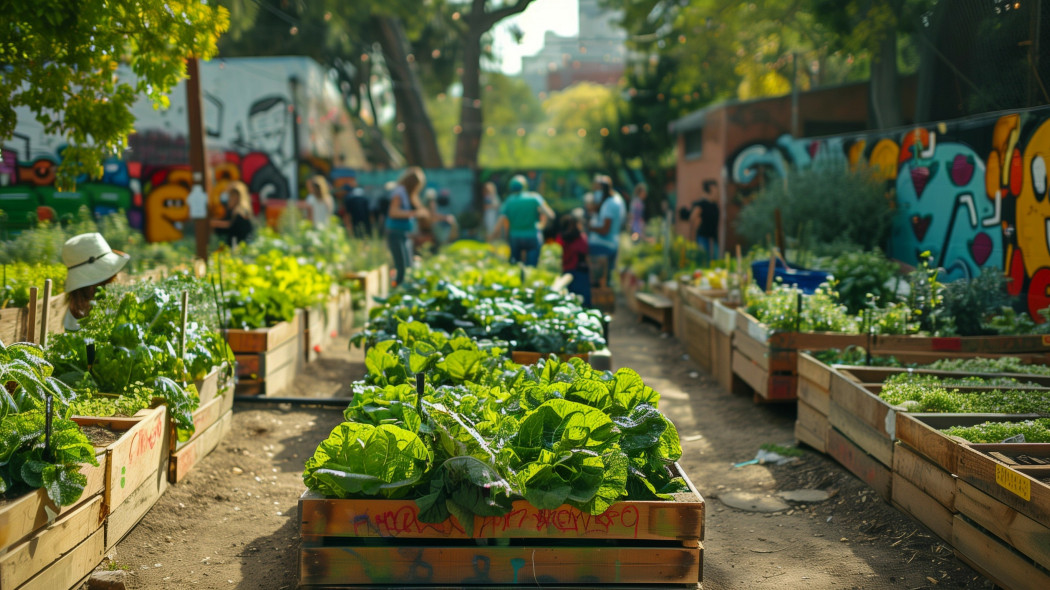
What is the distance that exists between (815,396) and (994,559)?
7.60 feet

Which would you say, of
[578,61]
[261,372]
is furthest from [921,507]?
[578,61]

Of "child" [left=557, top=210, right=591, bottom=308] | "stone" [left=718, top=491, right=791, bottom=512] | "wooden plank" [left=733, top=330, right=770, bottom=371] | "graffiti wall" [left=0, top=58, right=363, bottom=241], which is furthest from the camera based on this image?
"graffiti wall" [left=0, top=58, right=363, bottom=241]

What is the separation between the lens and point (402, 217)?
11.8m

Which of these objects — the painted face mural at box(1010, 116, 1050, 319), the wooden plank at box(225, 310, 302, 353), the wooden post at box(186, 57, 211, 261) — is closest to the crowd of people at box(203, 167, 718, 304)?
the wooden post at box(186, 57, 211, 261)

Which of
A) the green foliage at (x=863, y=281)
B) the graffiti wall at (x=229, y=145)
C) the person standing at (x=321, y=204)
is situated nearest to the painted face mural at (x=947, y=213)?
the green foliage at (x=863, y=281)

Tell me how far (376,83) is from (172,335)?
31.6 m

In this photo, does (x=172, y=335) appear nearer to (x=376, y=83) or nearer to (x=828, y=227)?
(x=828, y=227)

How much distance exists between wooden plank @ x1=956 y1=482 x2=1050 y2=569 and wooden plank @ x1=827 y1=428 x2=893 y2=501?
85cm

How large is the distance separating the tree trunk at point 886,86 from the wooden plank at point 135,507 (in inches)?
411

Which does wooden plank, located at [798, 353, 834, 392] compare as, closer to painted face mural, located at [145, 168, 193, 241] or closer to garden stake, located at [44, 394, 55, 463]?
garden stake, located at [44, 394, 55, 463]

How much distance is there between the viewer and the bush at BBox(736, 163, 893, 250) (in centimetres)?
1125

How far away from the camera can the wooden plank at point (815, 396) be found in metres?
5.83

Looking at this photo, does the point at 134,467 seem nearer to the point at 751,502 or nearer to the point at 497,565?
A: the point at 497,565

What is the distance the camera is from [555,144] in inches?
2391
